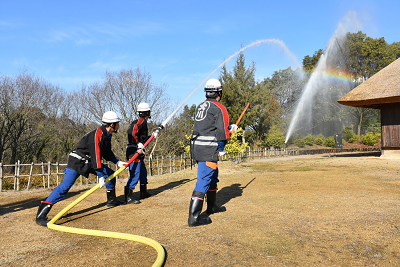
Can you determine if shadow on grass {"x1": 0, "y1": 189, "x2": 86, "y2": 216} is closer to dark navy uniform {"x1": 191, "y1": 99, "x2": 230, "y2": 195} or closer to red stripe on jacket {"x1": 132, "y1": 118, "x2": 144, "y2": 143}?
red stripe on jacket {"x1": 132, "y1": 118, "x2": 144, "y2": 143}

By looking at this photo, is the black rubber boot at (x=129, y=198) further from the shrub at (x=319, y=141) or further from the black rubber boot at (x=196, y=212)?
the shrub at (x=319, y=141)

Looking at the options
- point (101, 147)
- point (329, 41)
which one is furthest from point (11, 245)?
point (329, 41)

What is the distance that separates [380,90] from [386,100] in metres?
0.67

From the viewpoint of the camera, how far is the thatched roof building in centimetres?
1680

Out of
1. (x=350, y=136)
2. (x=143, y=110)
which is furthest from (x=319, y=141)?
(x=143, y=110)

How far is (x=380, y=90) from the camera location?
16.8m

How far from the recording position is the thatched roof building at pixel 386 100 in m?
16.8

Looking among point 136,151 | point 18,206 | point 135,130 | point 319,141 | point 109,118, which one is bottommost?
point 18,206

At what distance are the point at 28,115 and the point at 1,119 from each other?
1.81 meters

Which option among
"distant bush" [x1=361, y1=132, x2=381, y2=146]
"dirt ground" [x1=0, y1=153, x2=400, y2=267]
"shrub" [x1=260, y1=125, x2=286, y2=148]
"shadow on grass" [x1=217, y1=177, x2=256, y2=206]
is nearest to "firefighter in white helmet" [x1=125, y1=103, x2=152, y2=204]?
"dirt ground" [x1=0, y1=153, x2=400, y2=267]

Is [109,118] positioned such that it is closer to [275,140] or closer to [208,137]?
[208,137]

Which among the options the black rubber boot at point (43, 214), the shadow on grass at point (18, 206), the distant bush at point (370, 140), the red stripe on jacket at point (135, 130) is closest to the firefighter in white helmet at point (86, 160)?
the black rubber boot at point (43, 214)

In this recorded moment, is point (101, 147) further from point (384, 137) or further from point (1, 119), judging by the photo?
point (1, 119)

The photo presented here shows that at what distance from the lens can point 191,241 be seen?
347cm
